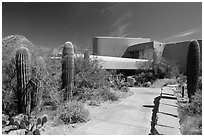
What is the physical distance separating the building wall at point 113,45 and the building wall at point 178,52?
7.87m

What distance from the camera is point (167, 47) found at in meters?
23.1

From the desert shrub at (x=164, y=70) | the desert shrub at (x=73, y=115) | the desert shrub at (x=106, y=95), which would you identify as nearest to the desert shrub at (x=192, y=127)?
the desert shrub at (x=73, y=115)

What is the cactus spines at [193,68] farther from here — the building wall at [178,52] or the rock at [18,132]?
the building wall at [178,52]

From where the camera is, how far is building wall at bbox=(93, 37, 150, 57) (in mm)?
29875

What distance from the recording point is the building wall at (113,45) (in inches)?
1176

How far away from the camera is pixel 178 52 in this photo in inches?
848

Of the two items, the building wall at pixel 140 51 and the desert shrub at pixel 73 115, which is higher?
the building wall at pixel 140 51

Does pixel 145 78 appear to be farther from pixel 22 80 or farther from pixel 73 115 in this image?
pixel 22 80

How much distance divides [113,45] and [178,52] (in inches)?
483

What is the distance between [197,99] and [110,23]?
587 cm

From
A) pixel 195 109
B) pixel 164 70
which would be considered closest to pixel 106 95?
pixel 195 109

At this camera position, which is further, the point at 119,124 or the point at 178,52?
the point at 178,52

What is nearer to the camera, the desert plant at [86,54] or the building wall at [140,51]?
the desert plant at [86,54]

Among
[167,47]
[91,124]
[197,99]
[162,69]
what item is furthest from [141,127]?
[167,47]
